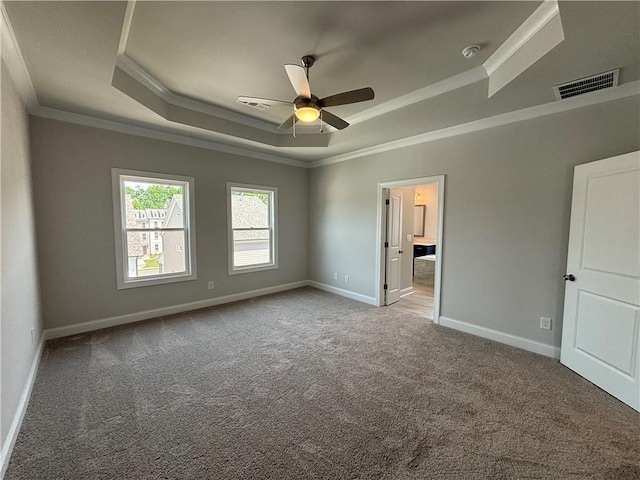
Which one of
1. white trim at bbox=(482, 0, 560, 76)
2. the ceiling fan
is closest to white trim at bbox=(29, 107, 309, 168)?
the ceiling fan

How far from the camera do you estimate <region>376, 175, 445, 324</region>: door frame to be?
396cm

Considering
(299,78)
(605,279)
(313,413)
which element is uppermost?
(299,78)

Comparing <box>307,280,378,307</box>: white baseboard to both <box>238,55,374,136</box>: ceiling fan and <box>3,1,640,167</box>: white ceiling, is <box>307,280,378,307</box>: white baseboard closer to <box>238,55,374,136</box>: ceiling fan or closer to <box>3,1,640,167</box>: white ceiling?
<box>3,1,640,167</box>: white ceiling

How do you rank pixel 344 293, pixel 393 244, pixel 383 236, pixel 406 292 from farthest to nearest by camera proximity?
pixel 406 292 < pixel 344 293 < pixel 393 244 < pixel 383 236

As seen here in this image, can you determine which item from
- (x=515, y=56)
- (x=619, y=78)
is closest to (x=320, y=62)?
(x=515, y=56)

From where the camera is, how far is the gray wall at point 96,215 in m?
3.34

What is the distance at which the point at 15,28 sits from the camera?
1.81 metres

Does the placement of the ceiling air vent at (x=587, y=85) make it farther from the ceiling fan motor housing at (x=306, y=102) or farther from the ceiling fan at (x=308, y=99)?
the ceiling fan motor housing at (x=306, y=102)

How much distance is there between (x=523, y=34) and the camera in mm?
2201

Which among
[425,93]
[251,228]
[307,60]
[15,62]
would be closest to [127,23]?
[15,62]

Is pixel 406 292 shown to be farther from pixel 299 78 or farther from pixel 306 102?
pixel 299 78

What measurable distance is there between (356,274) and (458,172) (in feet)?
8.14

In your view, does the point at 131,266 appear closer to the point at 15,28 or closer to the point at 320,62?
the point at 15,28

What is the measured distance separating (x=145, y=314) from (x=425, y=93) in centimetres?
484
